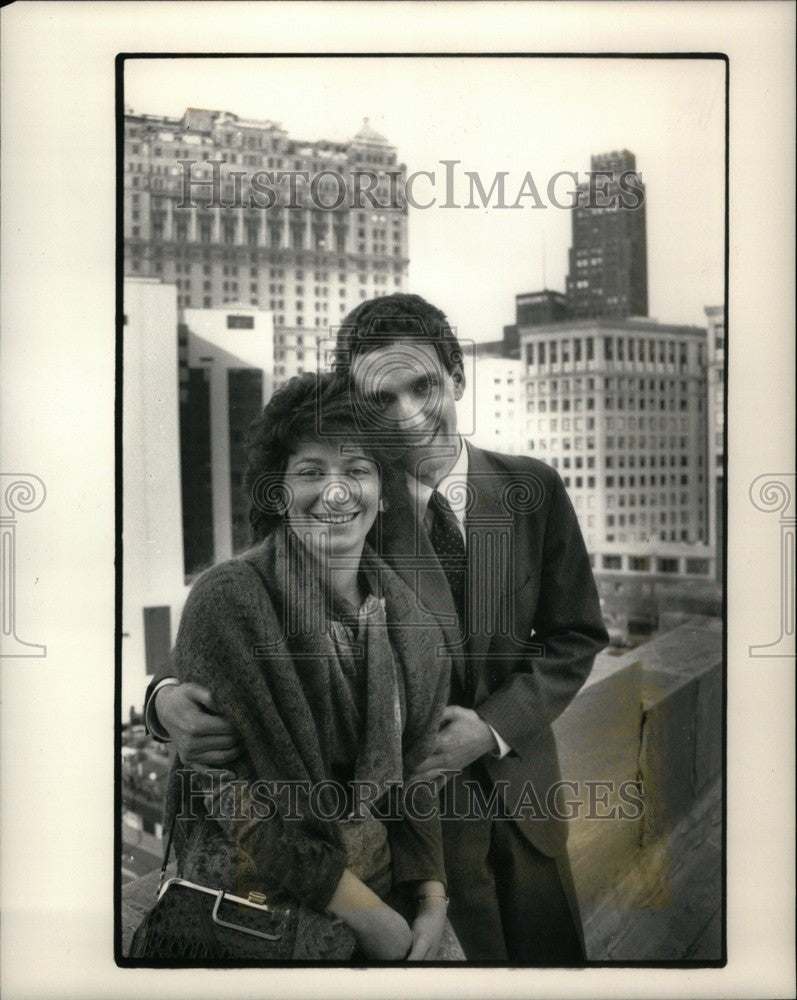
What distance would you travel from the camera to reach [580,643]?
2.02 m

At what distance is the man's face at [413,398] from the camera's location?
1.98 meters

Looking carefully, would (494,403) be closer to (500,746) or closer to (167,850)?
(500,746)

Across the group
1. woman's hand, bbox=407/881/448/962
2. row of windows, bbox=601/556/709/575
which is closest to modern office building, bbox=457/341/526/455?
row of windows, bbox=601/556/709/575

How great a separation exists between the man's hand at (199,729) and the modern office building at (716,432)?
1.08 meters

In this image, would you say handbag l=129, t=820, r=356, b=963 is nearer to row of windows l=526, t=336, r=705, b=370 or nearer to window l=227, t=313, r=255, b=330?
window l=227, t=313, r=255, b=330

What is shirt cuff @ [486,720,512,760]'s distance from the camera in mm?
1991

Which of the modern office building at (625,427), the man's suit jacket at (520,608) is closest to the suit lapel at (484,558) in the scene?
the man's suit jacket at (520,608)

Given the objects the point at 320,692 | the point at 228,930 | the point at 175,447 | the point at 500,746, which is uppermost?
the point at 175,447

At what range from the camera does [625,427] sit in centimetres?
205

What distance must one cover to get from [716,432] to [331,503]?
83 cm

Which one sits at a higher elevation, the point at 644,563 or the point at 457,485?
the point at 457,485

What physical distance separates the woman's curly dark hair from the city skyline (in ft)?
0.98

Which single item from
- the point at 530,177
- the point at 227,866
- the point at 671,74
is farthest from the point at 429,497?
the point at 671,74

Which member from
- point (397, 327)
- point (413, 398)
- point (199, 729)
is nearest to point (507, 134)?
point (397, 327)
